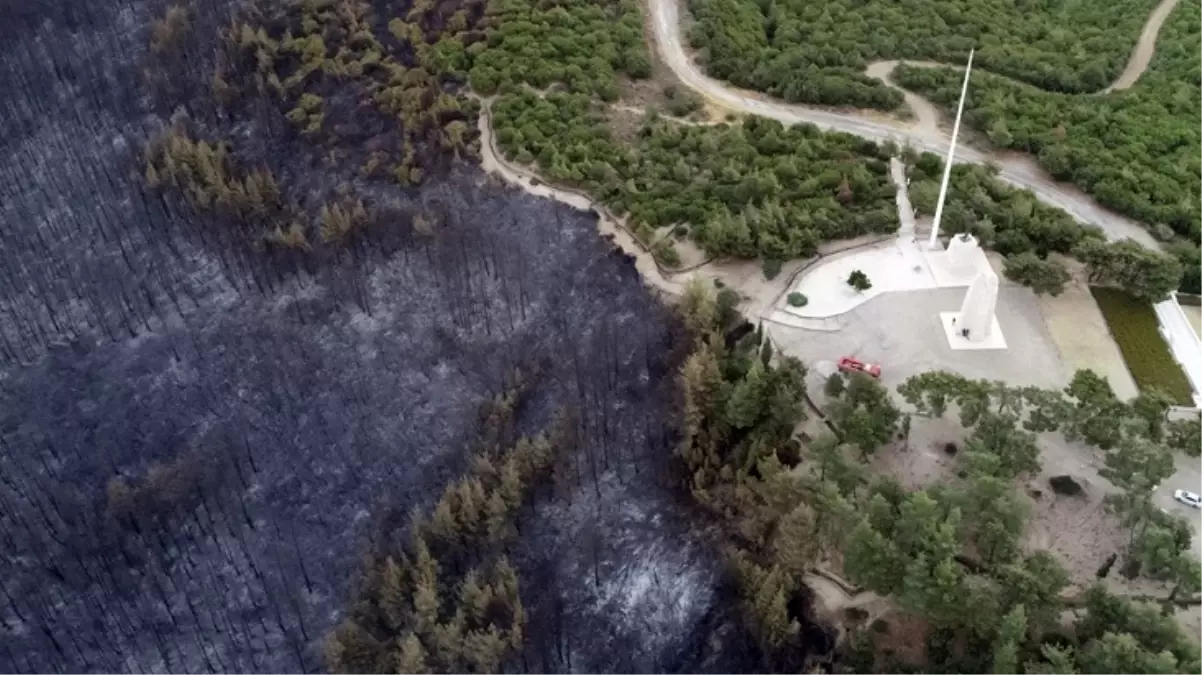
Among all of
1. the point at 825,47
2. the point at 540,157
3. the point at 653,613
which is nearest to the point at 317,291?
the point at 540,157

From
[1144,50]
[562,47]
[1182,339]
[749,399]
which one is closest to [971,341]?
[1182,339]

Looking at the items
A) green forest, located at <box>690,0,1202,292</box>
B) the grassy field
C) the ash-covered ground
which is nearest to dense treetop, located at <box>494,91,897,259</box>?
the ash-covered ground

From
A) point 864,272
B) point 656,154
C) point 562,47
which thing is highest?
point 562,47

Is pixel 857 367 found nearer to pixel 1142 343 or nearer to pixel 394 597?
pixel 1142 343

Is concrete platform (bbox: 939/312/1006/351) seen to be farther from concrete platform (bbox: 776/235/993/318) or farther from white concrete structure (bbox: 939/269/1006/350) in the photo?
concrete platform (bbox: 776/235/993/318)

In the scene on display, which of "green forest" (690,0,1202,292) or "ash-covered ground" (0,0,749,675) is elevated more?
"green forest" (690,0,1202,292)

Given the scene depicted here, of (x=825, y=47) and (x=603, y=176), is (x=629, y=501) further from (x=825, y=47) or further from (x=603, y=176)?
(x=825, y=47)
